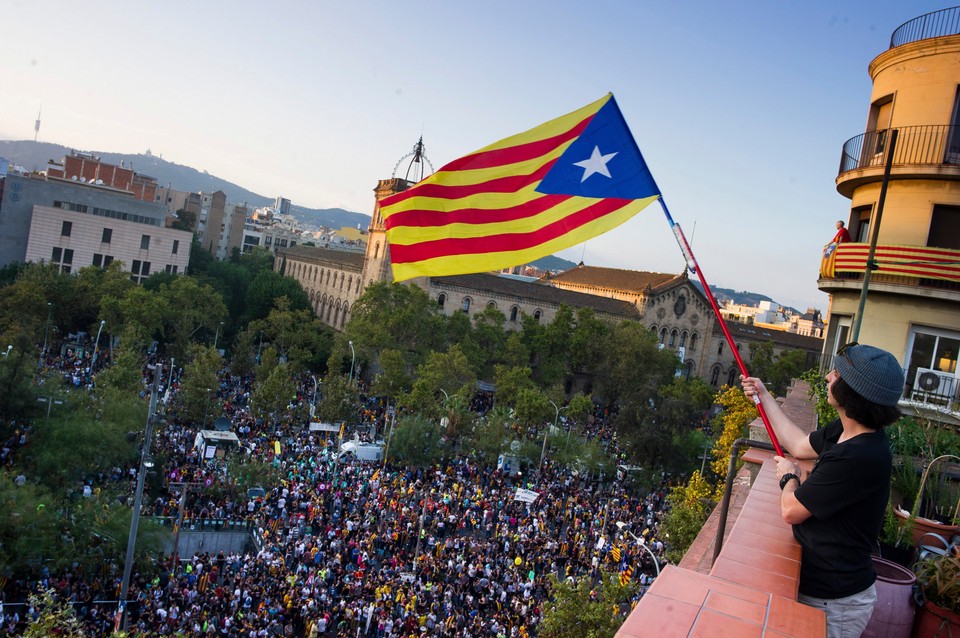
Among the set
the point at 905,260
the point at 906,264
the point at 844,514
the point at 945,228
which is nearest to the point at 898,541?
the point at 844,514

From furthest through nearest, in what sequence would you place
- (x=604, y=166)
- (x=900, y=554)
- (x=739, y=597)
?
(x=604, y=166)
(x=900, y=554)
(x=739, y=597)

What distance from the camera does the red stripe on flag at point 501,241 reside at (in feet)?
27.2

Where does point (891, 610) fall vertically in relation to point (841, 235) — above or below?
below

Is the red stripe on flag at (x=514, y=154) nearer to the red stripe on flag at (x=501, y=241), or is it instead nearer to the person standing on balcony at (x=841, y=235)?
the red stripe on flag at (x=501, y=241)

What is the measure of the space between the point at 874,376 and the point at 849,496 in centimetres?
62

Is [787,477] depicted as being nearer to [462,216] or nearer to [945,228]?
[462,216]

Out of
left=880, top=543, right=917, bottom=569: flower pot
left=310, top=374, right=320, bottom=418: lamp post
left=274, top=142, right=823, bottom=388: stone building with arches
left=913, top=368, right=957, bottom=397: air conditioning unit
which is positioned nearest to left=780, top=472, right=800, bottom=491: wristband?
left=880, top=543, right=917, bottom=569: flower pot

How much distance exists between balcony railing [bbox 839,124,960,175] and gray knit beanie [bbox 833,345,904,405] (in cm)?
1474

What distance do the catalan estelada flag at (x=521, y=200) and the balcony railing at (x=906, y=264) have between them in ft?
34.4

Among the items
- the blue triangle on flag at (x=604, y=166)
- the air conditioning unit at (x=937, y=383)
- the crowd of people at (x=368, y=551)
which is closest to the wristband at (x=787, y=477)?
the blue triangle on flag at (x=604, y=166)

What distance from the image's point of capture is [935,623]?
Result: 519 centimetres

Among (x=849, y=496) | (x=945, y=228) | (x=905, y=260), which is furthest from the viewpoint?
(x=945, y=228)

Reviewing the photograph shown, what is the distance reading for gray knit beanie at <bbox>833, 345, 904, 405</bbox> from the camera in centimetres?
366

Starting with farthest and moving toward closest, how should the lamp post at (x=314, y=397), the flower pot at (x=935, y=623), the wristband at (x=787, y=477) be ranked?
the lamp post at (x=314, y=397) < the flower pot at (x=935, y=623) < the wristband at (x=787, y=477)
